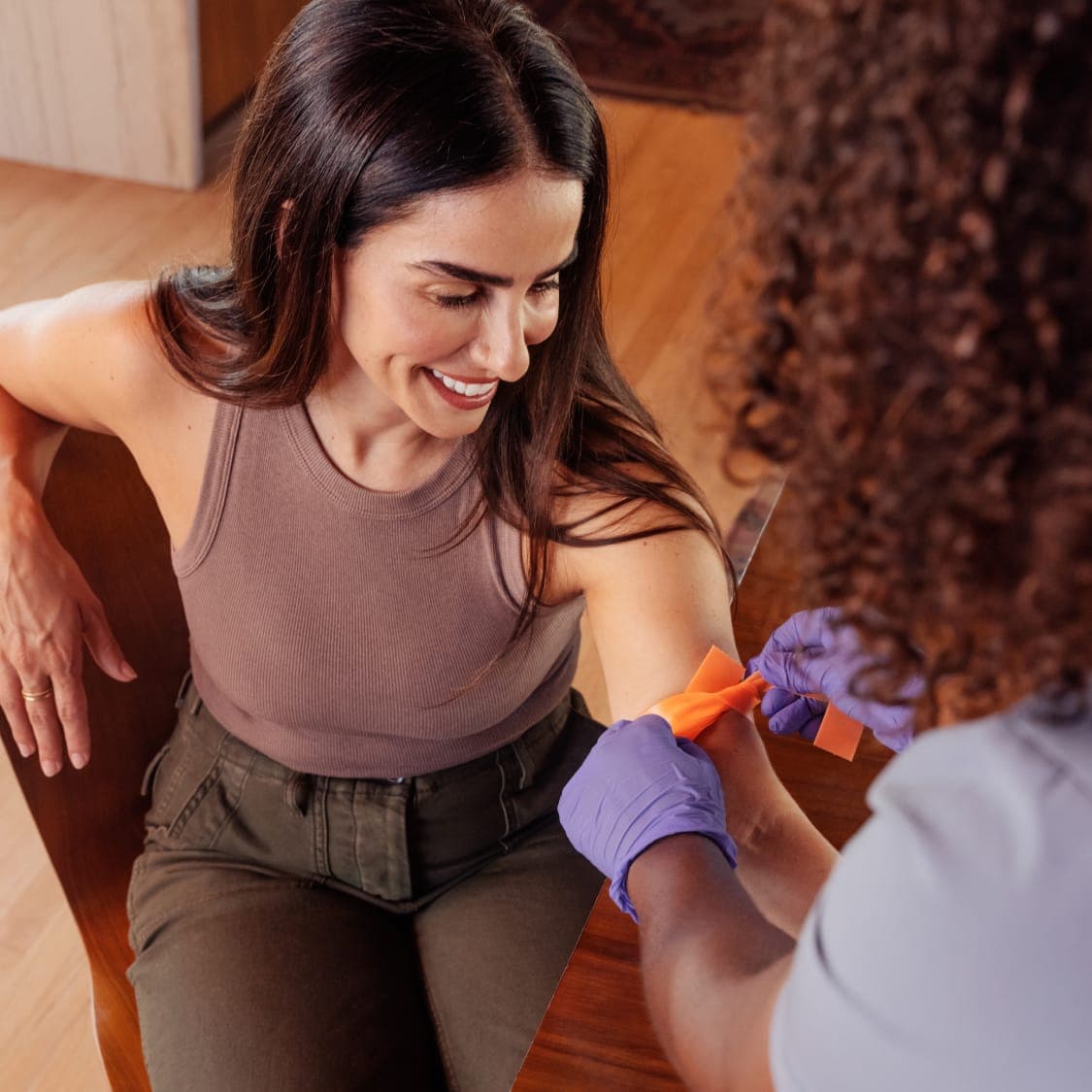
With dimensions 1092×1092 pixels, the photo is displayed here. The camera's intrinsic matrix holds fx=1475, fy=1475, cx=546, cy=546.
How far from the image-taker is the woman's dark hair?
1150 millimetres

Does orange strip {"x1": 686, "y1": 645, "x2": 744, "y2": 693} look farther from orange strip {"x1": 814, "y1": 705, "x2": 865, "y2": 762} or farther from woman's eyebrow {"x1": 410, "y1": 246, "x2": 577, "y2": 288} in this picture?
woman's eyebrow {"x1": 410, "y1": 246, "x2": 577, "y2": 288}

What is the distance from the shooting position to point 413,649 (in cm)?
135

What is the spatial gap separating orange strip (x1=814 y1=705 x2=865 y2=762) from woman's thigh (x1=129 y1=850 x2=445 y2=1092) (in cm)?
46

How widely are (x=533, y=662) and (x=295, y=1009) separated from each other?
37cm

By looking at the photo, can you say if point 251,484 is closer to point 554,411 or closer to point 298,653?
point 298,653

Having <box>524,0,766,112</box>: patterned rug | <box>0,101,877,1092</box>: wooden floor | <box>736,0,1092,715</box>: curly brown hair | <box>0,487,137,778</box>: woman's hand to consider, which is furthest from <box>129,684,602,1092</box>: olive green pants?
<box>524,0,766,112</box>: patterned rug

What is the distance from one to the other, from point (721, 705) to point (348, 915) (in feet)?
1.51

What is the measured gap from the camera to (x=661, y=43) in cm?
444

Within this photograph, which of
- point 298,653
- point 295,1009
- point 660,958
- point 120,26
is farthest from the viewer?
point 120,26

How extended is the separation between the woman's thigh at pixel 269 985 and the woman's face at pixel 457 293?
0.46 meters

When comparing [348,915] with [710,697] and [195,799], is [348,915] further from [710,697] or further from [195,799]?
[710,697]

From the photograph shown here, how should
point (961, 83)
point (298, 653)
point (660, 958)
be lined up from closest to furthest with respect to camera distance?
point (961, 83) < point (660, 958) < point (298, 653)

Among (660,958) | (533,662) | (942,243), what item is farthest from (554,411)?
(942,243)

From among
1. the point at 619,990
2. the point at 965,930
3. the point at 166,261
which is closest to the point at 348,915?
the point at 619,990
